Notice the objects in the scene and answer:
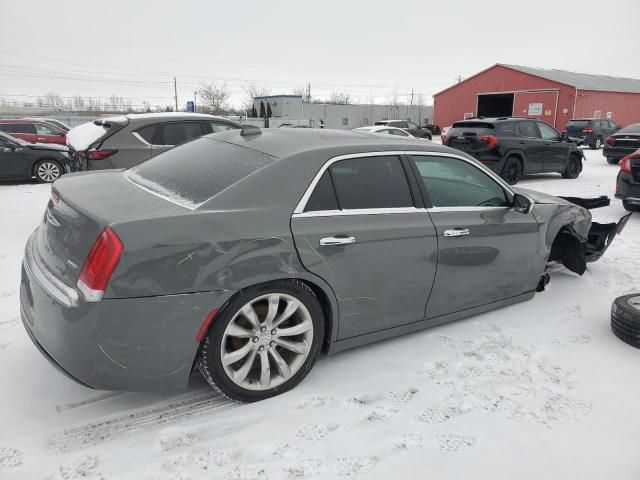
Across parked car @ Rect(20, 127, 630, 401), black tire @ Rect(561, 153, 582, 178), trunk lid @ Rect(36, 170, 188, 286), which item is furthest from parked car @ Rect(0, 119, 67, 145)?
black tire @ Rect(561, 153, 582, 178)

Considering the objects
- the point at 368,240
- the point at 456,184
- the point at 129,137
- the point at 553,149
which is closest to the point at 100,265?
the point at 368,240

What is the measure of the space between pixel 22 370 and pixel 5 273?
7.38 ft

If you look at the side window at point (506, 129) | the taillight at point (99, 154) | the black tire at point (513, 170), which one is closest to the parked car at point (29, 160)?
the taillight at point (99, 154)

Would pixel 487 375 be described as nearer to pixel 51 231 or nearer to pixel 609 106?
pixel 51 231

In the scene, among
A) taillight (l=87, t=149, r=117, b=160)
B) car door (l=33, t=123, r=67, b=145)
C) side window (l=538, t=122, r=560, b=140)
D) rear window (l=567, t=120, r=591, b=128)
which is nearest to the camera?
taillight (l=87, t=149, r=117, b=160)

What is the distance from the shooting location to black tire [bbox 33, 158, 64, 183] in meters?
A: 11.1

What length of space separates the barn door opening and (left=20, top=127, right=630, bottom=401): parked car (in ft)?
125

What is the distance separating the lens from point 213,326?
2656 millimetres

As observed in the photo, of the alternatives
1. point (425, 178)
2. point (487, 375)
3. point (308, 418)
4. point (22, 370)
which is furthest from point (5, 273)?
point (487, 375)

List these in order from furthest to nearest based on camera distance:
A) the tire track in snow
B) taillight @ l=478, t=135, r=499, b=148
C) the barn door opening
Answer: the barn door opening, taillight @ l=478, t=135, r=499, b=148, the tire track in snow

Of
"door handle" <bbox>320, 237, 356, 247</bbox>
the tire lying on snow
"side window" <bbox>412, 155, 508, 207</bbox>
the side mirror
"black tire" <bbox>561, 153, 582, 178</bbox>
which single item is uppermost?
"side window" <bbox>412, 155, 508, 207</bbox>

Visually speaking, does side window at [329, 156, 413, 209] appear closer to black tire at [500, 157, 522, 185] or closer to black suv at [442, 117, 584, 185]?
black suv at [442, 117, 584, 185]

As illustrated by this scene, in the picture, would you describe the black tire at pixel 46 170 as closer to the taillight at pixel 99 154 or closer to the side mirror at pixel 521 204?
the taillight at pixel 99 154

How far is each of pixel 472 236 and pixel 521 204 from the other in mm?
659
